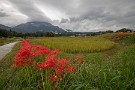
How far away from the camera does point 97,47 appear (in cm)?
1898

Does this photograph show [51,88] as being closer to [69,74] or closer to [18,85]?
[69,74]

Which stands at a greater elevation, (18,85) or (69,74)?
(69,74)

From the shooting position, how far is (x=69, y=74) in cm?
526

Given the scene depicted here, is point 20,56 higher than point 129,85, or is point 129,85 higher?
point 20,56

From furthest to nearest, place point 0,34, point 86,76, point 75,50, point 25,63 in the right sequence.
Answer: point 0,34, point 75,50, point 25,63, point 86,76

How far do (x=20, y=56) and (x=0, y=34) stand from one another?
69.5m

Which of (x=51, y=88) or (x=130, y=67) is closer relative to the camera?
(x=51, y=88)

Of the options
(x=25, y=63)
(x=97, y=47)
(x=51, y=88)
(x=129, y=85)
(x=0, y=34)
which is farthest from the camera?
(x=0, y=34)

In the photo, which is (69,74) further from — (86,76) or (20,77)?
(20,77)

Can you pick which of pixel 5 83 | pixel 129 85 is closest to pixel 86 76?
pixel 129 85

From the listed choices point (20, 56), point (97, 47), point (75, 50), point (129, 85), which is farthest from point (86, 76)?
point (97, 47)

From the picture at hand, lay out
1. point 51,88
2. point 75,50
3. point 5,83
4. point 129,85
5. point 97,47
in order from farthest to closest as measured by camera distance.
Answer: point 97,47 < point 75,50 < point 5,83 < point 51,88 < point 129,85

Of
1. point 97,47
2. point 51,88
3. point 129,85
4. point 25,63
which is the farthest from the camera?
point 97,47

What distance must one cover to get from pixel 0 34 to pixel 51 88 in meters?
70.5
